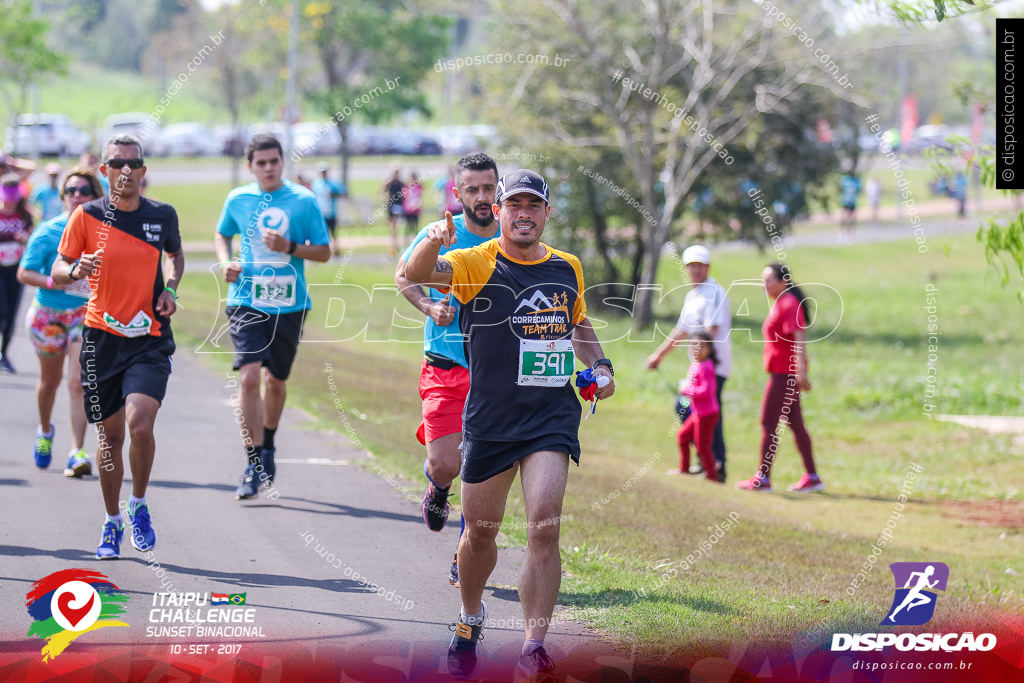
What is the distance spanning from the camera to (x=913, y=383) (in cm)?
1767

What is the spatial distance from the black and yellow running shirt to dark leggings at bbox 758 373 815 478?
5.94 metres

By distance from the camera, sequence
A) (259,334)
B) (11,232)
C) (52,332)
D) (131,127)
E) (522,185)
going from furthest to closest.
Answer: (131,127) < (11,232) < (52,332) < (259,334) < (522,185)

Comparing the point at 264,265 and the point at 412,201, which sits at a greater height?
the point at 412,201

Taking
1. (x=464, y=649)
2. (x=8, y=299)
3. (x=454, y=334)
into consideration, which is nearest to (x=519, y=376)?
(x=464, y=649)

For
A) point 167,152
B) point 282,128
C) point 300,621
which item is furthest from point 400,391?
point 167,152

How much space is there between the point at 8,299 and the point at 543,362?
936 centimetres

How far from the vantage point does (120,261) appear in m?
6.80

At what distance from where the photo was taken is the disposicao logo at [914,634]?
589cm

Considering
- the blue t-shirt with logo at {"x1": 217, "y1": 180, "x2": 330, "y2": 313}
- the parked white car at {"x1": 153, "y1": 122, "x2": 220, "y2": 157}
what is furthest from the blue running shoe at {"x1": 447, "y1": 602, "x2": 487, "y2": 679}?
the parked white car at {"x1": 153, "y1": 122, "x2": 220, "y2": 157}

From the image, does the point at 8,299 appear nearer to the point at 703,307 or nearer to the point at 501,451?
the point at 703,307

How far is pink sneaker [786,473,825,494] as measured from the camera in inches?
446

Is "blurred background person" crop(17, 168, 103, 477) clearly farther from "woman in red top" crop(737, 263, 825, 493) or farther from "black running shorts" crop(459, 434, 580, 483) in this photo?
"woman in red top" crop(737, 263, 825, 493)

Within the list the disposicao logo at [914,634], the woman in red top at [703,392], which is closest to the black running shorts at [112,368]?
the disposicao logo at [914,634]

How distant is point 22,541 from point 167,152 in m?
48.3
